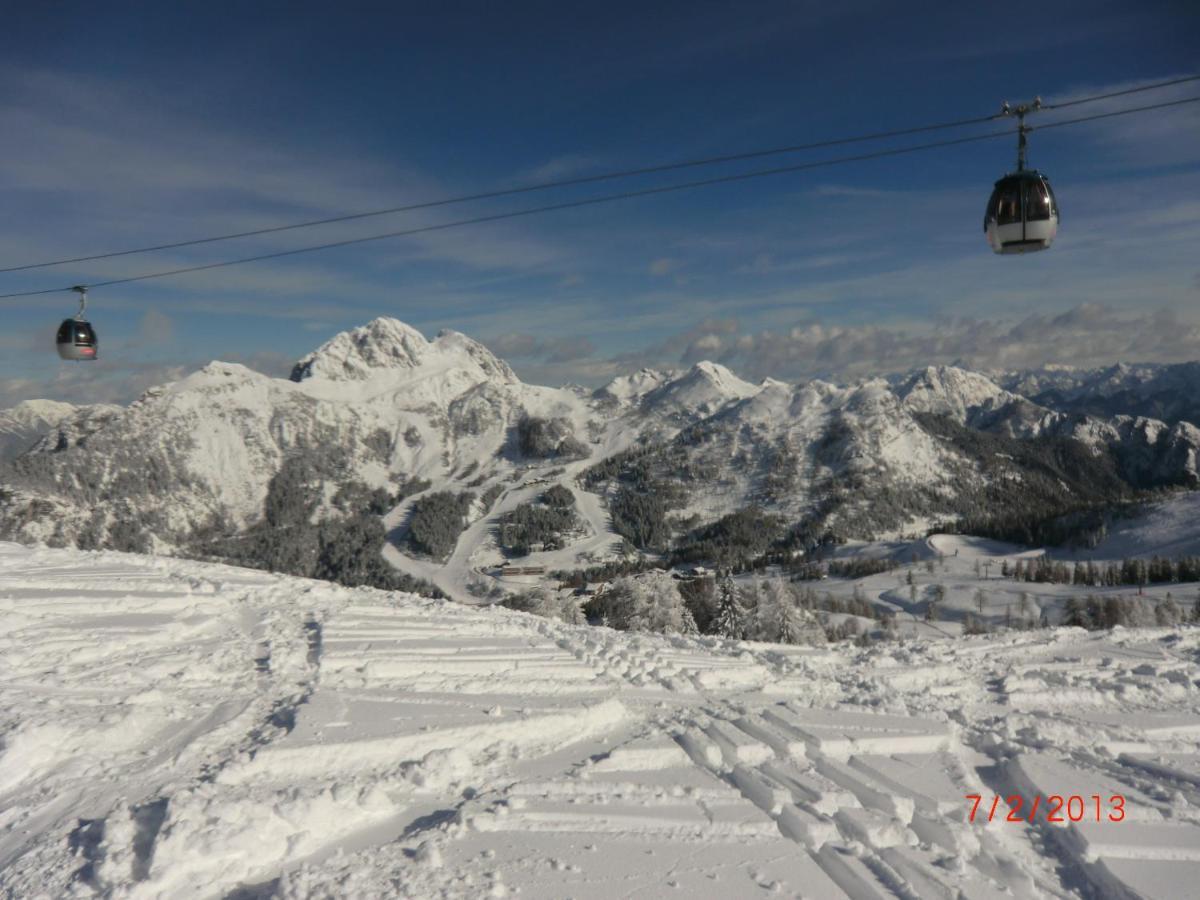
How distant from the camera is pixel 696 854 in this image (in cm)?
552

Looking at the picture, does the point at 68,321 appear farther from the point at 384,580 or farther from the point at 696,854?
the point at 384,580

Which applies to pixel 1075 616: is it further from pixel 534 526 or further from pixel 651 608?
pixel 534 526

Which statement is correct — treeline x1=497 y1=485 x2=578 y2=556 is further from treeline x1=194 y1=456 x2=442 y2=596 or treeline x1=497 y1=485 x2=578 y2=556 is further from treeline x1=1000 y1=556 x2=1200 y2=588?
treeline x1=1000 y1=556 x2=1200 y2=588

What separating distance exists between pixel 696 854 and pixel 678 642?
373 inches

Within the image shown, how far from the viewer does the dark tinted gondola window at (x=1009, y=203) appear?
862 centimetres

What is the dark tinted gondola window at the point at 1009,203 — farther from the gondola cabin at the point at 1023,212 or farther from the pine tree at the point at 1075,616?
the pine tree at the point at 1075,616

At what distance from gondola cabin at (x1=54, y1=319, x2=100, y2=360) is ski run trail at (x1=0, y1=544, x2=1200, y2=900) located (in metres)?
6.88

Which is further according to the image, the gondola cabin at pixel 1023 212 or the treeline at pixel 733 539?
the treeline at pixel 733 539

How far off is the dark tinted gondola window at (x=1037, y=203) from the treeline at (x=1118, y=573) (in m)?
127
